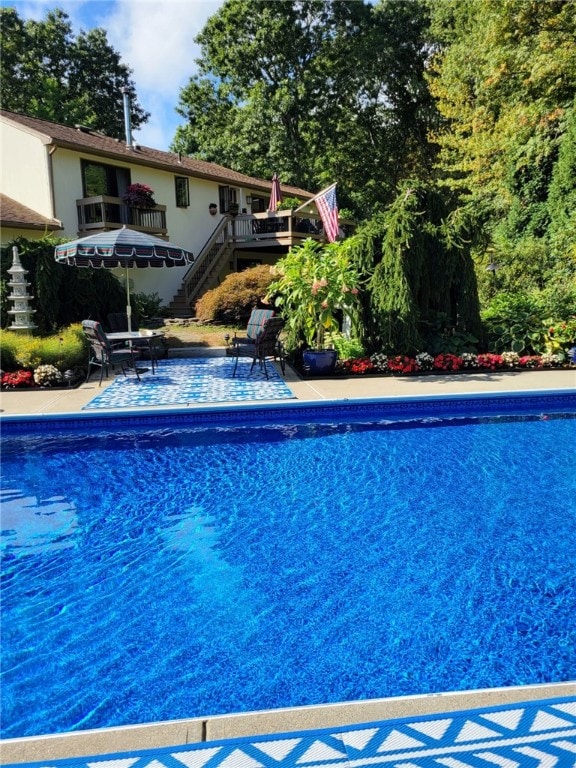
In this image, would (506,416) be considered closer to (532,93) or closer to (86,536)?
(86,536)

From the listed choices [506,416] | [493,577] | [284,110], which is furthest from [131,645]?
[284,110]

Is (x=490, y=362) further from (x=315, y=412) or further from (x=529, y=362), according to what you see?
(x=315, y=412)

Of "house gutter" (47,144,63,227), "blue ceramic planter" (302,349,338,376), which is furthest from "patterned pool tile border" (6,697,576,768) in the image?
"house gutter" (47,144,63,227)

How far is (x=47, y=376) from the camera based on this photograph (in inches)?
392

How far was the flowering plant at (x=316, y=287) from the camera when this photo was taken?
34.1 feet

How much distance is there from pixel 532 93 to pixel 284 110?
13706 mm

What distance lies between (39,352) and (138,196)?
1088 cm

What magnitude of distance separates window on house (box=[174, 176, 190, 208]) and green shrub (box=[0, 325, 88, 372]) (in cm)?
1340

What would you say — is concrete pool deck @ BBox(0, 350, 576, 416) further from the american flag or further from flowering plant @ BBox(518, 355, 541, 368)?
the american flag

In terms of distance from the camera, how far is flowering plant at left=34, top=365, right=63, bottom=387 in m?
9.88

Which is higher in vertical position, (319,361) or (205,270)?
(205,270)

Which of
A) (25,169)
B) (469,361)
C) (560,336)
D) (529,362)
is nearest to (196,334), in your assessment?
(469,361)

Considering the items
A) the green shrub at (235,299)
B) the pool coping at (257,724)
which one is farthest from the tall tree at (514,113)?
the pool coping at (257,724)

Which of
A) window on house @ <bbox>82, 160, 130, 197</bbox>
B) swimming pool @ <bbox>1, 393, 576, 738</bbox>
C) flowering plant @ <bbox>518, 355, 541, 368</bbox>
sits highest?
window on house @ <bbox>82, 160, 130, 197</bbox>
